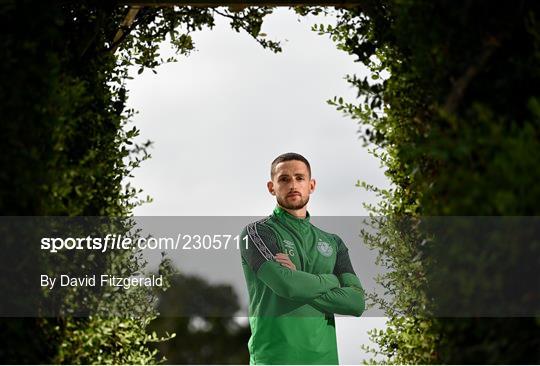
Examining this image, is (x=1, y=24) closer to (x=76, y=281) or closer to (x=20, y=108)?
(x=20, y=108)

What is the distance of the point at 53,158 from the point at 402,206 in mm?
2761

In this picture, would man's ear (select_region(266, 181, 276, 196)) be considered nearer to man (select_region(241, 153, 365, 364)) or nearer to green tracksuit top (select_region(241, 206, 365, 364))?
man (select_region(241, 153, 365, 364))

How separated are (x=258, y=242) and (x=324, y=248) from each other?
0.57 metres

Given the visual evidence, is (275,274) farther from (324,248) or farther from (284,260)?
(324,248)

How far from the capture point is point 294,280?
5.79 meters

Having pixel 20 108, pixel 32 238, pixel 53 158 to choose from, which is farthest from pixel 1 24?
pixel 32 238

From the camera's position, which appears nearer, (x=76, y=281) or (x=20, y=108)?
(x=20, y=108)

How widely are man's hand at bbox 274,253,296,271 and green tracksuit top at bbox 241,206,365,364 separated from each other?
4 cm

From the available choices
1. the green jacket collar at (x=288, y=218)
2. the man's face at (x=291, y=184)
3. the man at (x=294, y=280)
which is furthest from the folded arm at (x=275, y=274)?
the man's face at (x=291, y=184)

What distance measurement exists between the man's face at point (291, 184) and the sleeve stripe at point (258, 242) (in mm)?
289

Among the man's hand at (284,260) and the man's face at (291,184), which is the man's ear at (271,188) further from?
the man's hand at (284,260)

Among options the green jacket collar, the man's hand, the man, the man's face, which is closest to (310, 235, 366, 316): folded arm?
the man

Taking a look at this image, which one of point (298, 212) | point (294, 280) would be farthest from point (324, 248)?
point (294, 280)

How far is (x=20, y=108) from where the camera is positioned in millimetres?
4242
